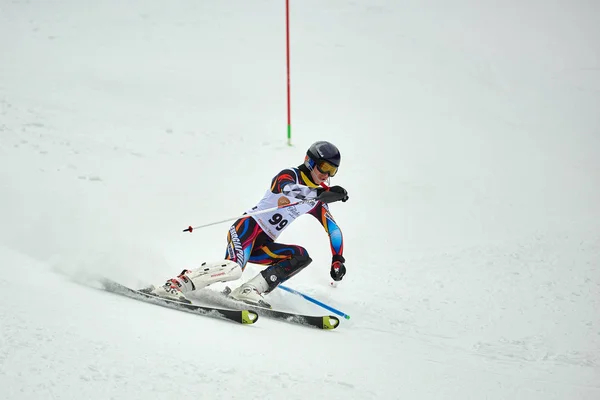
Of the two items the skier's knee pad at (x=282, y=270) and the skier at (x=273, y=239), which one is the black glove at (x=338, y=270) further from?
the skier's knee pad at (x=282, y=270)

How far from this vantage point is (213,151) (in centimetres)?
1023

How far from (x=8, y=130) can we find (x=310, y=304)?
5.51 metres

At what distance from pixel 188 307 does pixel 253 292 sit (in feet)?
2.28

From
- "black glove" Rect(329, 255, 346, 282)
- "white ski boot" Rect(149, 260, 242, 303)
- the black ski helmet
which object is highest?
the black ski helmet

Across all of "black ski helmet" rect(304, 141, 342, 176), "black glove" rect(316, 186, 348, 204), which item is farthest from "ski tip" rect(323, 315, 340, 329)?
"black ski helmet" rect(304, 141, 342, 176)

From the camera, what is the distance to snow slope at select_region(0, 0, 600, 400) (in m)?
4.19

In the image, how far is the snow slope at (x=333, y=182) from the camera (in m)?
4.19

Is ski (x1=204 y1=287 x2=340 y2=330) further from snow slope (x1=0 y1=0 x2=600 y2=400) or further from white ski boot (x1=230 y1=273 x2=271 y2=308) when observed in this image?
snow slope (x1=0 y1=0 x2=600 y2=400)

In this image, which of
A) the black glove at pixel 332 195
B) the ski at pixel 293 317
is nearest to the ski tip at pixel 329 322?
the ski at pixel 293 317

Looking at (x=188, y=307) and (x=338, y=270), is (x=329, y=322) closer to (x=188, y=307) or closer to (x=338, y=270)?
(x=338, y=270)

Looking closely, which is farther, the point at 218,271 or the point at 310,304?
the point at 310,304

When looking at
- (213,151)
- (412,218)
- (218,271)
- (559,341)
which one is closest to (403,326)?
(559,341)

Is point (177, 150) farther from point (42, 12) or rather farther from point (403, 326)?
point (42, 12)

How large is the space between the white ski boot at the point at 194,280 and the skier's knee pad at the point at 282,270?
363mm
